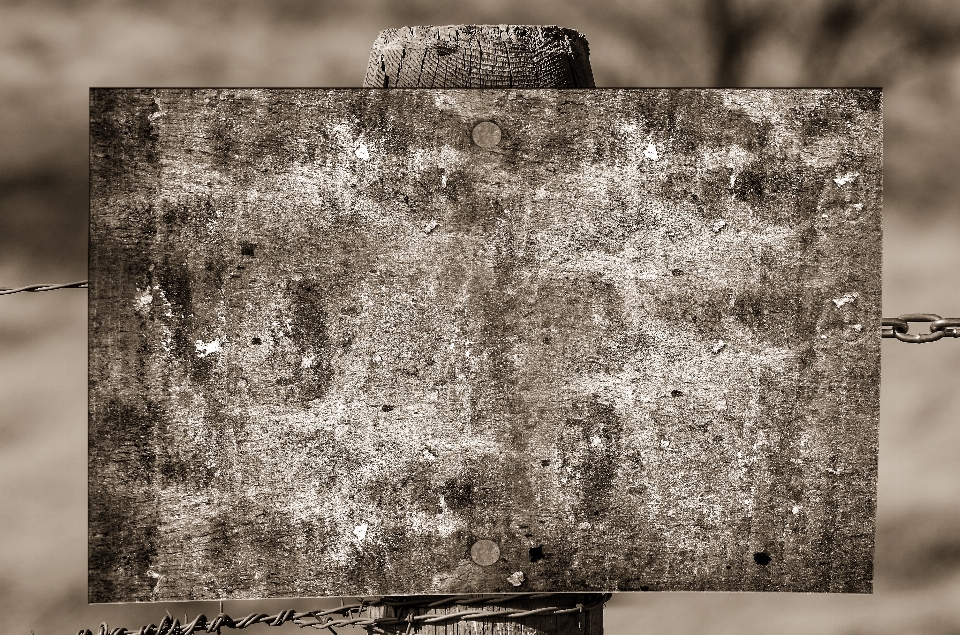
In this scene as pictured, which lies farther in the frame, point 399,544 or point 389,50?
point 389,50

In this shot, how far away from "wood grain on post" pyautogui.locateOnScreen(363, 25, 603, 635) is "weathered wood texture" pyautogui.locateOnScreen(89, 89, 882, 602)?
0.26 ft

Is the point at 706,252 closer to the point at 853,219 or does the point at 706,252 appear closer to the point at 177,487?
the point at 853,219

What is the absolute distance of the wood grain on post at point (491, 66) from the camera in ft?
6.45

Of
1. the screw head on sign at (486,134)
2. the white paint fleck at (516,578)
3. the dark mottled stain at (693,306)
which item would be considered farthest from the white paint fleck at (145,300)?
the dark mottled stain at (693,306)

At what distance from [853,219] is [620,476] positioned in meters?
0.85

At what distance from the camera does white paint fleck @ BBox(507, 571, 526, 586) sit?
75.3 inches

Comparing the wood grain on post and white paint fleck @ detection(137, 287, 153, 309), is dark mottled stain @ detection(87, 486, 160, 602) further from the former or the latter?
the wood grain on post

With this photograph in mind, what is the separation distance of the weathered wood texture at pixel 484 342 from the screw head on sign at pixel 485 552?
2 centimetres

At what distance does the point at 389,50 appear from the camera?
6.73 feet

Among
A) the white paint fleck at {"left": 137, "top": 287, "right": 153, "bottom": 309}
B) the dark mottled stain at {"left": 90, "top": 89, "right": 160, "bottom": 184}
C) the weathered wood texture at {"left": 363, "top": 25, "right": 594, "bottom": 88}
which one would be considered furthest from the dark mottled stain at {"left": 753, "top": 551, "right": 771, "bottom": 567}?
the dark mottled stain at {"left": 90, "top": 89, "right": 160, "bottom": 184}

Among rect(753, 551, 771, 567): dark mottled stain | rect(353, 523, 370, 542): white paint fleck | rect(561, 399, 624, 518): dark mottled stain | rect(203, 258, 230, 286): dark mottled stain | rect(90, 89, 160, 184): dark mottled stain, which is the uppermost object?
rect(90, 89, 160, 184): dark mottled stain

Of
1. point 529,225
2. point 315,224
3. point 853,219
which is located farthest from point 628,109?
point 315,224
